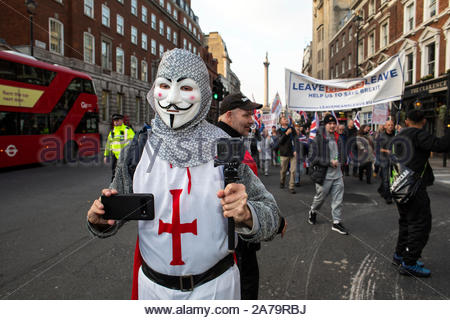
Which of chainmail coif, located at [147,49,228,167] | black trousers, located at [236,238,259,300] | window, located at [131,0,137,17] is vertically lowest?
black trousers, located at [236,238,259,300]

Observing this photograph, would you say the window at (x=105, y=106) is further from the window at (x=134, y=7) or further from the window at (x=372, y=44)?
the window at (x=372, y=44)

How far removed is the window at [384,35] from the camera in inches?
912

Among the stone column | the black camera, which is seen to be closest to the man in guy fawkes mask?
the black camera

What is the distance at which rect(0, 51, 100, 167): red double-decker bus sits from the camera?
1045 cm

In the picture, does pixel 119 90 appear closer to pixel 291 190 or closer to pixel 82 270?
pixel 291 190

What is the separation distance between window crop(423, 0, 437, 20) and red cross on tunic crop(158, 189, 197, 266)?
856 inches

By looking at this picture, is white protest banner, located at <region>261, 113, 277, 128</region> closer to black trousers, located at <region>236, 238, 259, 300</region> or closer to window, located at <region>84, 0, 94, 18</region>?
black trousers, located at <region>236, 238, 259, 300</region>

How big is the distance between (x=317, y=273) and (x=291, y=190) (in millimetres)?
4642

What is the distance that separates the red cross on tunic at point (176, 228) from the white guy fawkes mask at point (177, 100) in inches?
13.7

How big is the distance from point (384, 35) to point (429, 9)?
5854mm

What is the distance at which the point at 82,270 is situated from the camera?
10.8 ft

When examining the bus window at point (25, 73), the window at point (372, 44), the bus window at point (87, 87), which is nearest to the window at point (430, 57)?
the window at point (372, 44)

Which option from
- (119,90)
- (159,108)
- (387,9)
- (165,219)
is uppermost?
(387,9)
